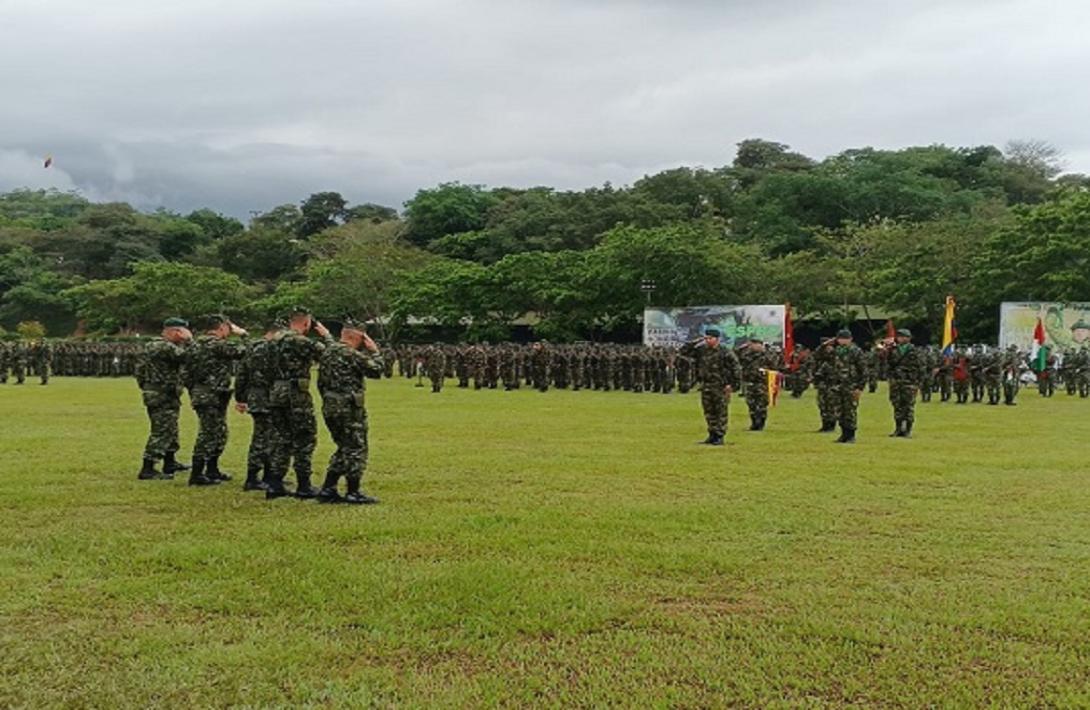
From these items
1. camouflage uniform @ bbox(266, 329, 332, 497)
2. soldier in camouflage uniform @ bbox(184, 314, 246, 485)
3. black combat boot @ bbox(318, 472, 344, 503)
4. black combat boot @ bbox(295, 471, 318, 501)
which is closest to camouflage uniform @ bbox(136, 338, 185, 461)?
soldier in camouflage uniform @ bbox(184, 314, 246, 485)

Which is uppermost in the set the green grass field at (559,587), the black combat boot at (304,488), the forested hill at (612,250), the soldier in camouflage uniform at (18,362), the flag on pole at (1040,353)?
the forested hill at (612,250)

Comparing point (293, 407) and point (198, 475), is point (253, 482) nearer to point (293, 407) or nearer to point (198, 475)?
point (198, 475)

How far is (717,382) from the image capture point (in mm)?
13047

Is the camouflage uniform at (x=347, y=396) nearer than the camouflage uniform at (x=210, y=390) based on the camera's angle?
Yes

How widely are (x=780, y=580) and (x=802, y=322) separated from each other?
39.4 m

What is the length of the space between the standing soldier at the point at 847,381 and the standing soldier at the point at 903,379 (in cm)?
62

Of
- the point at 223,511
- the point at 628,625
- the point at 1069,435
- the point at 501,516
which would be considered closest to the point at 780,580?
the point at 628,625

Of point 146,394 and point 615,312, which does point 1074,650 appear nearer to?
point 146,394

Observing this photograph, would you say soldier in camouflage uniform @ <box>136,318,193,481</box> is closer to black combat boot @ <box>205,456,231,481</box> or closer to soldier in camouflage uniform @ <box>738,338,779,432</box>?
black combat boot @ <box>205,456,231,481</box>

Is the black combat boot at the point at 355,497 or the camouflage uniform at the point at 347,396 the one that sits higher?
the camouflage uniform at the point at 347,396

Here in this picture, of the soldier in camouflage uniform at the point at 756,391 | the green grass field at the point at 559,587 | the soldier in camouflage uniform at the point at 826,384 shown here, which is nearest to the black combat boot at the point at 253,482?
the green grass field at the point at 559,587

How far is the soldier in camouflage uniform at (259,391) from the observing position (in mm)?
8570

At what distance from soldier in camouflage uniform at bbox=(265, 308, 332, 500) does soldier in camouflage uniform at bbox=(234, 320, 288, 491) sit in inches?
3.6

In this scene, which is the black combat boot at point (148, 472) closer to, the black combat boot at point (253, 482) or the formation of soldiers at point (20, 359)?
the black combat boot at point (253, 482)
